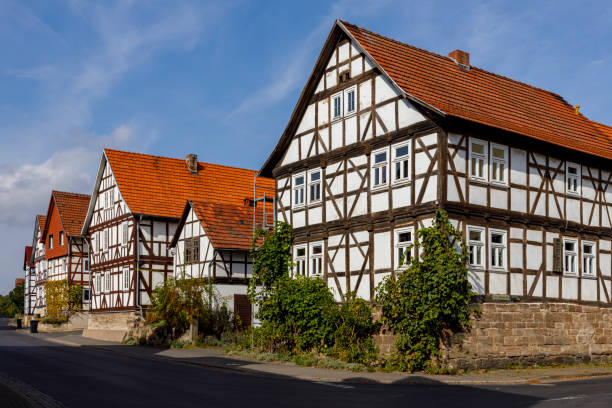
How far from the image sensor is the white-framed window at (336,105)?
27.7 metres

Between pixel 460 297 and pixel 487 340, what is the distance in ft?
6.10

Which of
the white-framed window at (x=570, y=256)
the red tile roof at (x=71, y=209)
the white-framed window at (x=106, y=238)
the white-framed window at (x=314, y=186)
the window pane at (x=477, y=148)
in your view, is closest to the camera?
the window pane at (x=477, y=148)

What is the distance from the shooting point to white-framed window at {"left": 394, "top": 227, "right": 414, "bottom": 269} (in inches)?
910

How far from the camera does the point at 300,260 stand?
29078 millimetres

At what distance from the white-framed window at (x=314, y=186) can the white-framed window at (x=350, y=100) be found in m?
2.82

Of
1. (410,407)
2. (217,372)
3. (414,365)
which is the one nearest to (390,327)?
(414,365)

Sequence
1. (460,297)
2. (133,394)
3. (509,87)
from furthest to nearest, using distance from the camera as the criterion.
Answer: (509,87)
(460,297)
(133,394)

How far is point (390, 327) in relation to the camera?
23.0m

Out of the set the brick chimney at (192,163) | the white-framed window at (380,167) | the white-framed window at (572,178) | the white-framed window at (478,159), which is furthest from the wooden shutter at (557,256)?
the brick chimney at (192,163)

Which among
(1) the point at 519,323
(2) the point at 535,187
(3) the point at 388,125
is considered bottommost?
(1) the point at 519,323

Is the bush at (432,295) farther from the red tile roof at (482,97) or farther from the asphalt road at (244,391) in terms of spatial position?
the red tile roof at (482,97)

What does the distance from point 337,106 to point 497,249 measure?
865 centimetres

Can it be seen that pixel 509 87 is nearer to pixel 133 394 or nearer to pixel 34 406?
pixel 133 394

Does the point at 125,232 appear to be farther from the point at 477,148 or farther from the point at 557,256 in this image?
the point at 557,256
